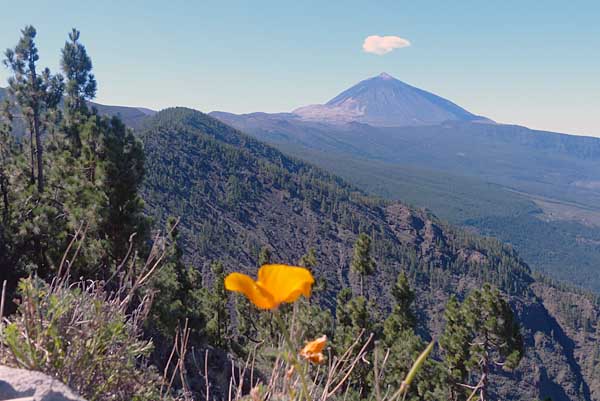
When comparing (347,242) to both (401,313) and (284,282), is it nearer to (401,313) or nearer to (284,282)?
(401,313)

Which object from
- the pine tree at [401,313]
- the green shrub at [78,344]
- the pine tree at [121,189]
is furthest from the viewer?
the pine tree at [401,313]

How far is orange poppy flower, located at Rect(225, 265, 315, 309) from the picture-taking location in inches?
48.9

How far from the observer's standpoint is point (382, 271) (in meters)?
131

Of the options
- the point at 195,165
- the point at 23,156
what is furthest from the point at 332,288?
the point at 23,156

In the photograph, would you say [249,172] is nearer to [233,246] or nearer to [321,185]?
[321,185]

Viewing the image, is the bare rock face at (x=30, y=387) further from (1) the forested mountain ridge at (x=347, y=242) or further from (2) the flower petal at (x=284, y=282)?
(1) the forested mountain ridge at (x=347, y=242)

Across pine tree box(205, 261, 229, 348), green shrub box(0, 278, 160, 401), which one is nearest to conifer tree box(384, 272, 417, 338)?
pine tree box(205, 261, 229, 348)

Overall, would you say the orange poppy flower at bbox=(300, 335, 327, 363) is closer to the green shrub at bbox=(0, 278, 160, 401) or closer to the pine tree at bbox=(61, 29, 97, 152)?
the green shrub at bbox=(0, 278, 160, 401)

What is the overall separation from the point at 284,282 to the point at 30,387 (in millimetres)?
1376

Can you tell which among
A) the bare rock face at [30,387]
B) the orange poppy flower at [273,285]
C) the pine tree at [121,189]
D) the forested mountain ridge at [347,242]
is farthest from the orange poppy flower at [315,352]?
the forested mountain ridge at [347,242]

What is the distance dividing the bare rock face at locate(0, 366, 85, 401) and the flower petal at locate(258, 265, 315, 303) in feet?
3.76

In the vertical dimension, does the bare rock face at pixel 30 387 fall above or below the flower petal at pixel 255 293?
below

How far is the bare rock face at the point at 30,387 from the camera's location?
1.83m

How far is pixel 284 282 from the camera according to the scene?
4.15 feet
